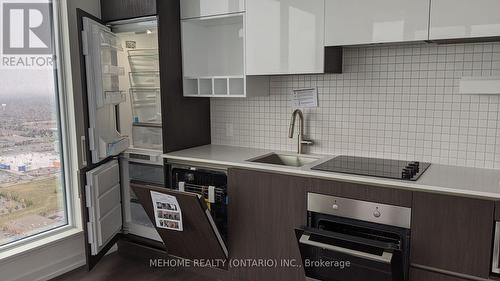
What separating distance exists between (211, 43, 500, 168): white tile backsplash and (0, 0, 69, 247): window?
5.17 ft

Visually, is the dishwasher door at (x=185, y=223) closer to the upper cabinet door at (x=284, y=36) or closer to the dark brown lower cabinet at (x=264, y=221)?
the dark brown lower cabinet at (x=264, y=221)

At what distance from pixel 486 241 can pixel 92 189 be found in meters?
2.25

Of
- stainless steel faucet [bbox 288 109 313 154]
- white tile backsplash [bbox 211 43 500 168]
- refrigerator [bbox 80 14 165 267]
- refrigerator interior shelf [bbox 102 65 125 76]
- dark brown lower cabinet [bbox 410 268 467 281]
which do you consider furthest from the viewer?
stainless steel faucet [bbox 288 109 313 154]

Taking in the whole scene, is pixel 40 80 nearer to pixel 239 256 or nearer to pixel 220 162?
pixel 220 162

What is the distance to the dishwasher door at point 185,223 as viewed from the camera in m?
2.28

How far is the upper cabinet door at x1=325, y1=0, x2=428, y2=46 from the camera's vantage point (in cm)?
→ 202

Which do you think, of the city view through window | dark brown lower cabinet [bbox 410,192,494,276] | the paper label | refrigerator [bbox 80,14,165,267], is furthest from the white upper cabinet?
dark brown lower cabinet [bbox 410,192,494,276]

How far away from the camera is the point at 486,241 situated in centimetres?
179

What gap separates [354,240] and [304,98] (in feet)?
3.79

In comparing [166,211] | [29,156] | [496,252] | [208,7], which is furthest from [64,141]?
[496,252]

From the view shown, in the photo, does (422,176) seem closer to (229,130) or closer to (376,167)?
(376,167)

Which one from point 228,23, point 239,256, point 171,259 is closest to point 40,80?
point 228,23

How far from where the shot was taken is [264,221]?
2.39 m

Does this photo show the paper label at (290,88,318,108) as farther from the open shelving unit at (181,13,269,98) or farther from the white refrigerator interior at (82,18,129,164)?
the white refrigerator interior at (82,18,129,164)
